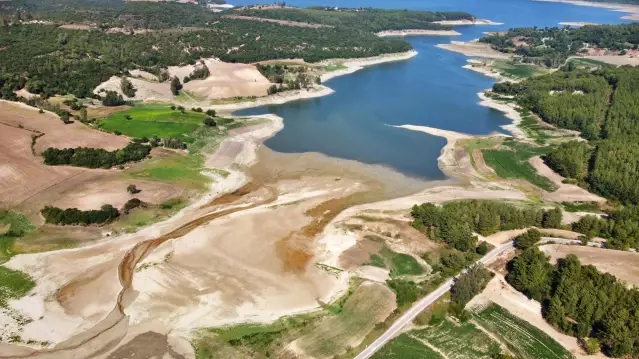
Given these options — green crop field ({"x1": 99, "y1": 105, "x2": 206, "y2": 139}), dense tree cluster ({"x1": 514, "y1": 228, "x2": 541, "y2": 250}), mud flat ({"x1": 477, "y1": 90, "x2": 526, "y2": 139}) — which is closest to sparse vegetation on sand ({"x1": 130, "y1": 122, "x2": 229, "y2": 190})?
green crop field ({"x1": 99, "y1": 105, "x2": 206, "y2": 139})

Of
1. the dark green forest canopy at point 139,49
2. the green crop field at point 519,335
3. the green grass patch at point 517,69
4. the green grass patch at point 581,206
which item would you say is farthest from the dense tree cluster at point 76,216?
the green grass patch at point 517,69

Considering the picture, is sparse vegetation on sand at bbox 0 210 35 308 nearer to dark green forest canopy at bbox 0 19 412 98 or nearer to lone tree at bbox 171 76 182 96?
dark green forest canopy at bbox 0 19 412 98

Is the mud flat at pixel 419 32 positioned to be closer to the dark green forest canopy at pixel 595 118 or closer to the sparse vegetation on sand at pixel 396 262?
the dark green forest canopy at pixel 595 118

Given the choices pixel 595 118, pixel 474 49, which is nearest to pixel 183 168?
pixel 595 118

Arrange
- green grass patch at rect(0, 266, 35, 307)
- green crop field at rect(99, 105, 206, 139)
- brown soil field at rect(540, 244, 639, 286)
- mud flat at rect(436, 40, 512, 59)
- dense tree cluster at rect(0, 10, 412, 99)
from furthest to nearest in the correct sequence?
mud flat at rect(436, 40, 512, 59) → dense tree cluster at rect(0, 10, 412, 99) → green crop field at rect(99, 105, 206, 139) → brown soil field at rect(540, 244, 639, 286) → green grass patch at rect(0, 266, 35, 307)

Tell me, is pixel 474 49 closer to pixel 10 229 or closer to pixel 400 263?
pixel 400 263

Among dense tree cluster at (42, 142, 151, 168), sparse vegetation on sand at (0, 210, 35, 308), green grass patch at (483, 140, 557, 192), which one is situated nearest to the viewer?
sparse vegetation on sand at (0, 210, 35, 308)

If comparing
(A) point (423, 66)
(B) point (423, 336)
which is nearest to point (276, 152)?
(B) point (423, 336)
